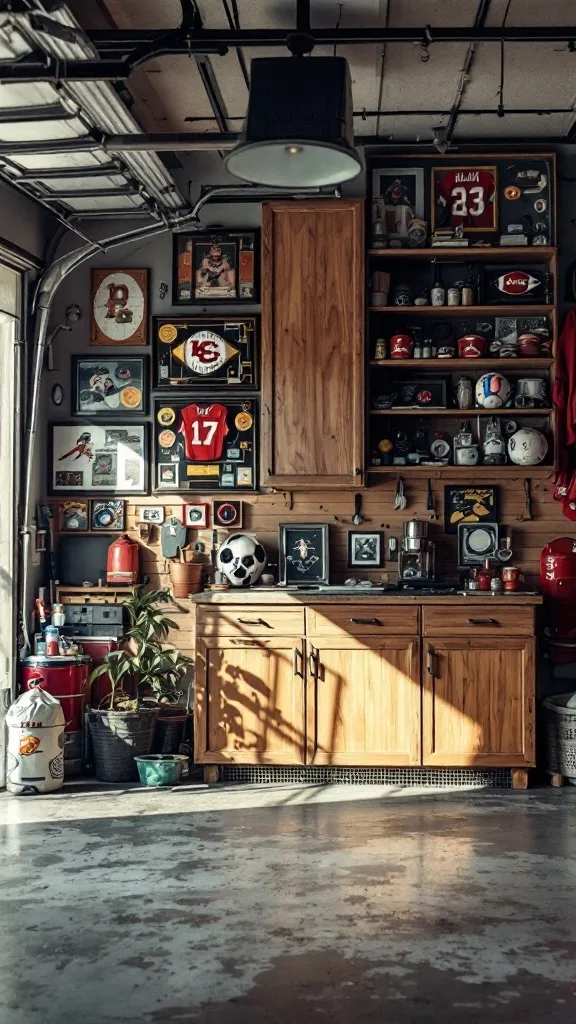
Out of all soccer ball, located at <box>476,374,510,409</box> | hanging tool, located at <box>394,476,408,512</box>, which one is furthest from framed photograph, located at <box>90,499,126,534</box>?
soccer ball, located at <box>476,374,510,409</box>

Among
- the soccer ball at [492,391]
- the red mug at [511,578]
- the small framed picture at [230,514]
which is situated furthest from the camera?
the small framed picture at [230,514]

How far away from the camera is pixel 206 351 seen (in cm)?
643

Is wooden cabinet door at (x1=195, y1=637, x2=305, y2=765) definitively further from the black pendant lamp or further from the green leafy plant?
the black pendant lamp

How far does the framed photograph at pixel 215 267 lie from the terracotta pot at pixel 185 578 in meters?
1.55

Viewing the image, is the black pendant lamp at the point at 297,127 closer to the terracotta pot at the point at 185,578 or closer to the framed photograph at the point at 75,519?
the terracotta pot at the point at 185,578

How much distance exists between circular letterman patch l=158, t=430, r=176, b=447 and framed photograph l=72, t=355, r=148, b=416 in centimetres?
17

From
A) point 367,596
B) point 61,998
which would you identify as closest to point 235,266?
point 367,596

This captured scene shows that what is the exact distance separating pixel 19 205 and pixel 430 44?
2371 mm

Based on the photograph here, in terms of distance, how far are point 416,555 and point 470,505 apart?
435mm

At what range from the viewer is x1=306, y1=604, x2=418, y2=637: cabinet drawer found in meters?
5.71

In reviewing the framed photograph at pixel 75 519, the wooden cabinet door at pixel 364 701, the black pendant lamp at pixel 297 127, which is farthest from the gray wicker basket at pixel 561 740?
the black pendant lamp at pixel 297 127

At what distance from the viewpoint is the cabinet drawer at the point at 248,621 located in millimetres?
5762

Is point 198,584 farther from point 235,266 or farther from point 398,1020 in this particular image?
point 398,1020

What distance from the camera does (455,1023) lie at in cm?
286
